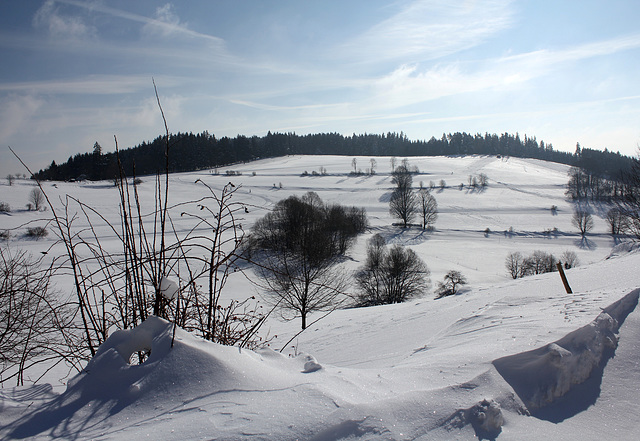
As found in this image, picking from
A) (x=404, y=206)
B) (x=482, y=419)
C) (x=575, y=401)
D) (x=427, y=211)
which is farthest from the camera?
(x=427, y=211)

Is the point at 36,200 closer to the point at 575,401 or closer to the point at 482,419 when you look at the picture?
the point at 482,419

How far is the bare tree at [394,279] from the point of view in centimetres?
2412

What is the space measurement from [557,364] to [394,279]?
2326 cm

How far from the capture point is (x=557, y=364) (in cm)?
Result: 207

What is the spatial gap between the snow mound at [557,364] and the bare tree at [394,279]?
21285 mm

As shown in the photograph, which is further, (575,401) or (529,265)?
(529,265)

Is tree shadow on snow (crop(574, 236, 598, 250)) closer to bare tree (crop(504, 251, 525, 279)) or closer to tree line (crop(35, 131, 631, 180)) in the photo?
bare tree (crop(504, 251, 525, 279))

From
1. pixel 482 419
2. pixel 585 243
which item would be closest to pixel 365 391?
pixel 482 419

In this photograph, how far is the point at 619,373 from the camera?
2160 millimetres

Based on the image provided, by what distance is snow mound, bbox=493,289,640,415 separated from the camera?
1916 mm

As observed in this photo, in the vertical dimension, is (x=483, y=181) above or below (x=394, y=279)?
above

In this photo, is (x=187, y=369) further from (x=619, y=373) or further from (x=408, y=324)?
(x=408, y=324)

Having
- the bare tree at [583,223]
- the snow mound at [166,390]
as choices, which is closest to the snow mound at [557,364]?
the snow mound at [166,390]

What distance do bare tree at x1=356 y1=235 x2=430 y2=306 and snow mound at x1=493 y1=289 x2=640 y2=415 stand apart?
69.8 feet
